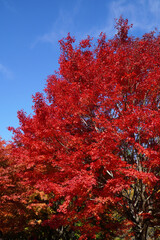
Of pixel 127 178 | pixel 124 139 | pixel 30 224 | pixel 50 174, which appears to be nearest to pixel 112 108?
pixel 124 139

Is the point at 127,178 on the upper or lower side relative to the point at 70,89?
lower

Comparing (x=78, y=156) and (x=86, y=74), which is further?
(x=86, y=74)

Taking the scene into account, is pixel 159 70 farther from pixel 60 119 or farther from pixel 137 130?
pixel 60 119

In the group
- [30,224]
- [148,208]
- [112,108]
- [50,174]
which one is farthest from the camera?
[30,224]

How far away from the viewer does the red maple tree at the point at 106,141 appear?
8711 mm

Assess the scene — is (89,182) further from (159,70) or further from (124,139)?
(159,70)

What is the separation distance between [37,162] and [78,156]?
3648mm

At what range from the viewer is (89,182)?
779 cm

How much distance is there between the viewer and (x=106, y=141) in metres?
8.75

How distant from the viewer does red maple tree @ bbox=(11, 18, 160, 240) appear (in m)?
8.71

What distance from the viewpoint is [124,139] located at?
30.6 ft

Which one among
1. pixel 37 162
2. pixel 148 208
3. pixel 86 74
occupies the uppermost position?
pixel 86 74

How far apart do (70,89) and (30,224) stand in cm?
1075

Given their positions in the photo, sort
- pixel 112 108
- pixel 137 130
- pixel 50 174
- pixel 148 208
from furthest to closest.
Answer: pixel 50 174 < pixel 112 108 < pixel 148 208 < pixel 137 130
